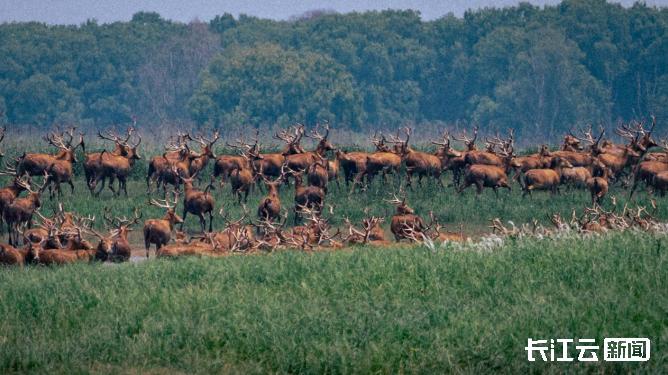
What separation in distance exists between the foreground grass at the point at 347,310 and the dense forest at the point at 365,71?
54.3 metres

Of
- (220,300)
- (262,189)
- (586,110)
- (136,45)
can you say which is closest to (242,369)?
(220,300)

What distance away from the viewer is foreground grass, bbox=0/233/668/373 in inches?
490

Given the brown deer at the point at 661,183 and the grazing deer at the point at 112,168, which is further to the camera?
the grazing deer at the point at 112,168

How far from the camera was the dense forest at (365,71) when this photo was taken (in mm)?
73062

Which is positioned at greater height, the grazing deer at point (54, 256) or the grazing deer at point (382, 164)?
the grazing deer at point (54, 256)

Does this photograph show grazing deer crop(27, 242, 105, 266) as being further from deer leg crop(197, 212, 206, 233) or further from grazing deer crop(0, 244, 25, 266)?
deer leg crop(197, 212, 206, 233)

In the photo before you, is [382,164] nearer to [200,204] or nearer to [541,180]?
[541,180]

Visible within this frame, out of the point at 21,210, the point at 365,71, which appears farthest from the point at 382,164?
the point at 365,71

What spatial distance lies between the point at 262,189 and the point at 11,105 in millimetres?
52926

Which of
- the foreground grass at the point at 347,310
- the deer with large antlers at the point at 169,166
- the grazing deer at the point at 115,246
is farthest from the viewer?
the deer with large antlers at the point at 169,166

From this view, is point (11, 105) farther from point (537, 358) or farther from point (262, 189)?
point (537, 358)

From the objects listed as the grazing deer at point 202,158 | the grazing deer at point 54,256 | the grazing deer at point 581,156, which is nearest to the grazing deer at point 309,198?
the grazing deer at point 202,158

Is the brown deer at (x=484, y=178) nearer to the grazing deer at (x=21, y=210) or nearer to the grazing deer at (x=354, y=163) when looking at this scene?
the grazing deer at (x=354, y=163)

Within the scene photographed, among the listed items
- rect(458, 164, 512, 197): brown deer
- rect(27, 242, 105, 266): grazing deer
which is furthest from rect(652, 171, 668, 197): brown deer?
rect(27, 242, 105, 266): grazing deer
